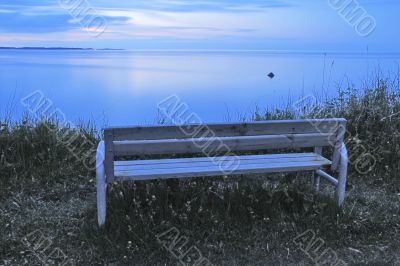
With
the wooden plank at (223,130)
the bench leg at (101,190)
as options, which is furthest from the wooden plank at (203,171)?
the wooden plank at (223,130)

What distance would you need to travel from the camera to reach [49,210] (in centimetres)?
418

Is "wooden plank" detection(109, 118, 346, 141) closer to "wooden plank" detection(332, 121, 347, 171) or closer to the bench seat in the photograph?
"wooden plank" detection(332, 121, 347, 171)

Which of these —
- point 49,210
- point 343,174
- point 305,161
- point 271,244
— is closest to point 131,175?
point 49,210

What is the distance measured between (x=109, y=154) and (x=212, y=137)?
84 centimetres

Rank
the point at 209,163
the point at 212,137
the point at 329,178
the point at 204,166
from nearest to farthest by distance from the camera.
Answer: the point at 212,137, the point at 204,166, the point at 209,163, the point at 329,178

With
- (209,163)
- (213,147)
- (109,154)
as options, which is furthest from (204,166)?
(109,154)

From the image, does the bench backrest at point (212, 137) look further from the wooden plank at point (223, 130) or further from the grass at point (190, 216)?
the grass at point (190, 216)

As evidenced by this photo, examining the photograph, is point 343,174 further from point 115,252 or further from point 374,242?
point 115,252

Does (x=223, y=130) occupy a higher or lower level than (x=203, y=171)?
higher

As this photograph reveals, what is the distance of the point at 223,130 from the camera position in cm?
386

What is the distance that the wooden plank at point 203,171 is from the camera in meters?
3.77

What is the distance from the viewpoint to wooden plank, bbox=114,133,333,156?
3734mm

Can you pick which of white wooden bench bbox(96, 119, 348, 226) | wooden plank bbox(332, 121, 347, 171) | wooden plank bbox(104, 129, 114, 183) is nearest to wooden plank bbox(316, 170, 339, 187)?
white wooden bench bbox(96, 119, 348, 226)

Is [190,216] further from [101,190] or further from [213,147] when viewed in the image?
[101,190]
